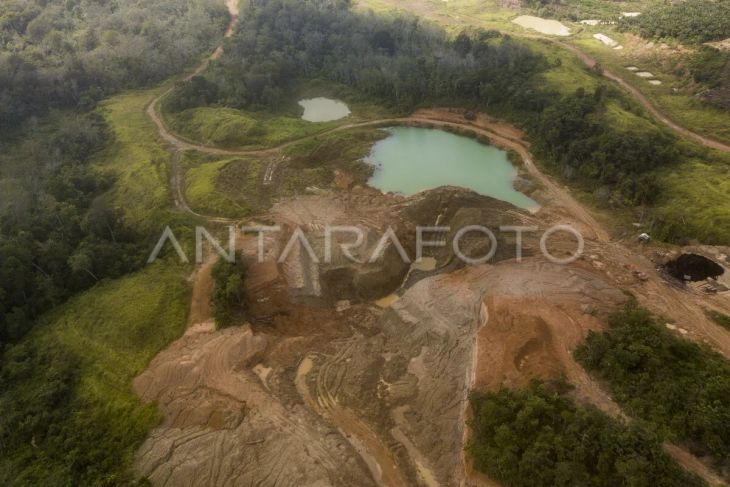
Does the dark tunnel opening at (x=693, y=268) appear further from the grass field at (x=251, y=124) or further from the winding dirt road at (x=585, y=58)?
the grass field at (x=251, y=124)

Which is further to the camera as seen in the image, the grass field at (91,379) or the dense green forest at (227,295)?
the dense green forest at (227,295)

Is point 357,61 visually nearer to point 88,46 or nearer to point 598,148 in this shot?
point 598,148

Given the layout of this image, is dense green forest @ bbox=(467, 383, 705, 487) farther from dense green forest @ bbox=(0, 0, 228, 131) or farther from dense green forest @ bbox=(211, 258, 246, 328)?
dense green forest @ bbox=(0, 0, 228, 131)

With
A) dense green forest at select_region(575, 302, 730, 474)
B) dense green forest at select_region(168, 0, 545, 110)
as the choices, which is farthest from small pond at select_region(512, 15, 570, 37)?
dense green forest at select_region(575, 302, 730, 474)

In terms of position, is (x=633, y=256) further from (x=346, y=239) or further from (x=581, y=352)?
(x=346, y=239)

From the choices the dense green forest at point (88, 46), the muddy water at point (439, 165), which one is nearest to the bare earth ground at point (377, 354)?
the muddy water at point (439, 165)

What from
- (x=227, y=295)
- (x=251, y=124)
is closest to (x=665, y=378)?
(x=227, y=295)
